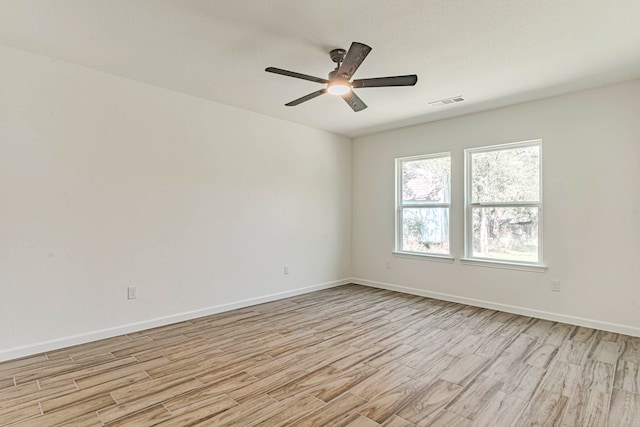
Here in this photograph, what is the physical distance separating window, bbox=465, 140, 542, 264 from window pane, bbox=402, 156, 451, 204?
1.16ft

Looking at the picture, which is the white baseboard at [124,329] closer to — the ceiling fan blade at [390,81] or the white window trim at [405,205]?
the white window trim at [405,205]

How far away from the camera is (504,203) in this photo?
430 cm

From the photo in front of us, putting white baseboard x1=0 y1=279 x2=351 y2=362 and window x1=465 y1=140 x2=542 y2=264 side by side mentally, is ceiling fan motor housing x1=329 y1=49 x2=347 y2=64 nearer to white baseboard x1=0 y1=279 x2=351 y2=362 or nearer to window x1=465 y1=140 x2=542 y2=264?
window x1=465 y1=140 x2=542 y2=264

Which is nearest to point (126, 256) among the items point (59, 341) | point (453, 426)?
point (59, 341)

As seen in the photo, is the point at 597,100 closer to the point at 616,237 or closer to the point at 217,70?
the point at 616,237

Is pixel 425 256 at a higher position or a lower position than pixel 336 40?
lower

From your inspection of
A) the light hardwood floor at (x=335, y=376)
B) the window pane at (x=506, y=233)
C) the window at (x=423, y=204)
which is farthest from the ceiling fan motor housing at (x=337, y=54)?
the window pane at (x=506, y=233)

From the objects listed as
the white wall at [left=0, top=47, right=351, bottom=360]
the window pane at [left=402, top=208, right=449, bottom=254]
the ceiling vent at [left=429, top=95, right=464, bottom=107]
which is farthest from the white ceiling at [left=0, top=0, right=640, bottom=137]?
the window pane at [left=402, top=208, right=449, bottom=254]

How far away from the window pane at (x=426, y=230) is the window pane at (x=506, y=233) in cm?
45

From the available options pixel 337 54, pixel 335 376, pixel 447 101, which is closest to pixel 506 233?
pixel 447 101

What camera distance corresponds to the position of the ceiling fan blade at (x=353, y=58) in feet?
7.31

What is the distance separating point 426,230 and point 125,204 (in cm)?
403

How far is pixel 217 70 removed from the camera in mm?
3229

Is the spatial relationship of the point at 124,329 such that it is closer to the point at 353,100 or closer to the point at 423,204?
the point at 353,100
